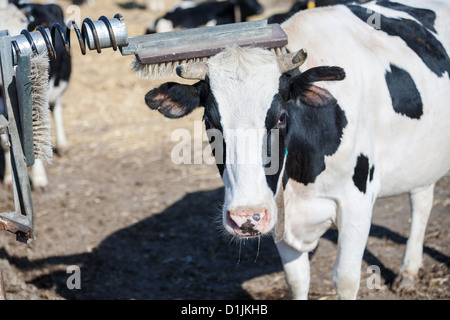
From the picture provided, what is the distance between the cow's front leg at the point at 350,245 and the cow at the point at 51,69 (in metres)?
4.16

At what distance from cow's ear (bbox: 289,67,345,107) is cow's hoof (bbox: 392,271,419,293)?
6.54 ft

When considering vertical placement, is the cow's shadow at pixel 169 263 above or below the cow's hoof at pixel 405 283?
below

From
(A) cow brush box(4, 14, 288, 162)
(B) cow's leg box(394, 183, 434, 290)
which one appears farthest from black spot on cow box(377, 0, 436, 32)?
(A) cow brush box(4, 14, 288, 162)

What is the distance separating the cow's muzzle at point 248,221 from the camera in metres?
2.87

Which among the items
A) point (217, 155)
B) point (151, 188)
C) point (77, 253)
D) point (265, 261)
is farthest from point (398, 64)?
point (151, 188)

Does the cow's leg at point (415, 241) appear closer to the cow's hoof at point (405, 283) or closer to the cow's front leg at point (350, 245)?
the cow's hoof at point (405, 283)

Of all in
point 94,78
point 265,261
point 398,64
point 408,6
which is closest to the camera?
point 398,64

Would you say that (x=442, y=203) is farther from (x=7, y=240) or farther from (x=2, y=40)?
(x=2, y=40)

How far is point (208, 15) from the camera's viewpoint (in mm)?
15508

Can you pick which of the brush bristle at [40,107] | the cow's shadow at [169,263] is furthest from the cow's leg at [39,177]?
the brush bristle at [40,107]

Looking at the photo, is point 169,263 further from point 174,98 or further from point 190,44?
point 190,44

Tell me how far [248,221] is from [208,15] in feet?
43.7
